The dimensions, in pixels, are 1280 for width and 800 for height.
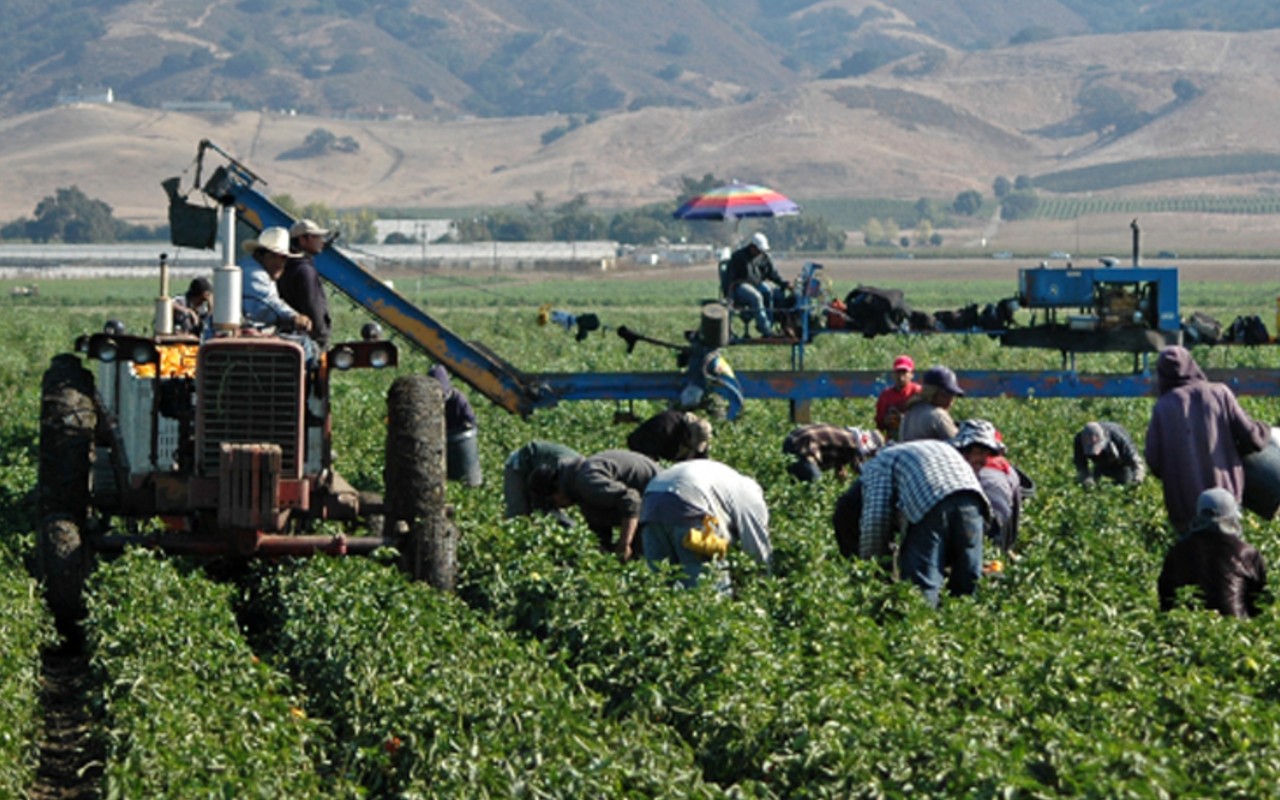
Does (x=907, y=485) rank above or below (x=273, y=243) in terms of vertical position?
below

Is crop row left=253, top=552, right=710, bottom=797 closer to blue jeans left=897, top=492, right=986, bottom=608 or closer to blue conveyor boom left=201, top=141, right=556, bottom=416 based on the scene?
blue jeans left=897, top=492, right=986, bottom=608

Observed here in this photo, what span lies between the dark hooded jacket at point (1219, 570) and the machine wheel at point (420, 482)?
4.27m

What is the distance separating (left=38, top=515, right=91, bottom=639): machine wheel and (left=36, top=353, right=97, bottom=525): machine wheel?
339 mm

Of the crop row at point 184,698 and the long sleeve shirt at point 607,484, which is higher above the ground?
the long sleeve shirt at point 607,484

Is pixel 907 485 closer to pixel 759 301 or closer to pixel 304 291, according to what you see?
pixel 304 291

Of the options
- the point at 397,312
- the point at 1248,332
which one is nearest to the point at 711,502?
the point at 397,312

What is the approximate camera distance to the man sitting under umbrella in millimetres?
22609

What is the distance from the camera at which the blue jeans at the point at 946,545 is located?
42.5 ft

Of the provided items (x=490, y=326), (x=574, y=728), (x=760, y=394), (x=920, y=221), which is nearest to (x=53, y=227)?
(x=920, y=221)

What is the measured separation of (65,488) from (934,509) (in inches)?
203

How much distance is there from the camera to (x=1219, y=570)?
39.8 ft

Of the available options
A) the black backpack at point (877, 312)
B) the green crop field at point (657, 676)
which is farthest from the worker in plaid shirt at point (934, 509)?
the black backpack at point (877, 312)

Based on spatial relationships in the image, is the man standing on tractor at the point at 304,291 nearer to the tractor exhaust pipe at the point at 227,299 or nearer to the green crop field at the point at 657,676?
the green crop field at the point at 657,676

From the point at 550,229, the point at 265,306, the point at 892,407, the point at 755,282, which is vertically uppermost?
the point at 550,229
